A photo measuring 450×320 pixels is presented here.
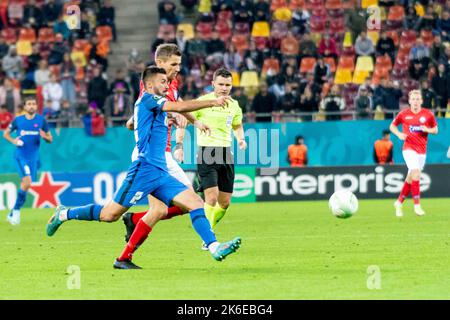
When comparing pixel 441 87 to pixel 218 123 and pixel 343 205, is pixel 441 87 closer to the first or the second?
pixel 343 205

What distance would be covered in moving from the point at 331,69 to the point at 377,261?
17.8 metres

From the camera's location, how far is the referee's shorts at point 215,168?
15.5 m

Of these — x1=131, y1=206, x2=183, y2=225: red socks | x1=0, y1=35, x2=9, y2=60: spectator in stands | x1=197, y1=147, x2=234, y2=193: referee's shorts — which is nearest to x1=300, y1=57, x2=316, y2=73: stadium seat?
x1=0, y1=35, x2=9, y2=60: spectator in stands

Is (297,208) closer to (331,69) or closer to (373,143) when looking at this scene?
(373,143)

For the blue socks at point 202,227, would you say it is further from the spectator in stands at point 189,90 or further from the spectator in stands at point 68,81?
the spectator in stands at point 68,81

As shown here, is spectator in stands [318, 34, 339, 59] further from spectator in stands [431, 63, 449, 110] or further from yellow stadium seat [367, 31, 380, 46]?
spectator in stands [431, 63, 449, 110]

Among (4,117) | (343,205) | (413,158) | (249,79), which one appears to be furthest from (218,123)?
(249,79)

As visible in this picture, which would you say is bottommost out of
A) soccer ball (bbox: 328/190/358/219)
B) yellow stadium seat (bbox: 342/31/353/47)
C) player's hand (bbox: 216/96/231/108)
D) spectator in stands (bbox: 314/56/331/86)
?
soccer ball (bbox: 328/190/358/219)

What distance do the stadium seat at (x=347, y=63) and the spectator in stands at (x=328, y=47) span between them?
252 millimetres

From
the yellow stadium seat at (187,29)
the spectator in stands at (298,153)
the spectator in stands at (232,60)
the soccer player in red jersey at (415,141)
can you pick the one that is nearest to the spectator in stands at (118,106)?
the spectator in stands at (232,60)

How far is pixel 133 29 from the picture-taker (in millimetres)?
32719

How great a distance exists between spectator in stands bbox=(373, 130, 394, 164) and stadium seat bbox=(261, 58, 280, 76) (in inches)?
151

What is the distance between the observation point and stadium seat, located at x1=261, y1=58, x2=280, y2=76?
98.6ft

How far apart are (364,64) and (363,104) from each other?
2298mm
